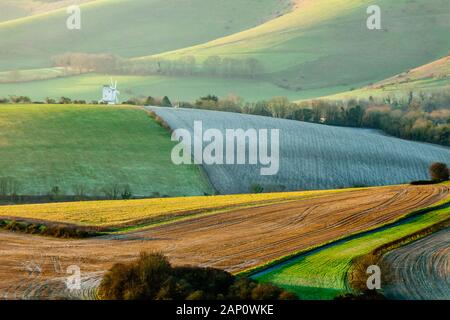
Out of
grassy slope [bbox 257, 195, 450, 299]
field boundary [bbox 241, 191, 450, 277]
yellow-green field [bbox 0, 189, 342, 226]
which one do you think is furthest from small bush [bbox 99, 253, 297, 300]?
yellow-green field [bbox 0, 189, 342, 226]

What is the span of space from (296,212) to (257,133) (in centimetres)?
4153

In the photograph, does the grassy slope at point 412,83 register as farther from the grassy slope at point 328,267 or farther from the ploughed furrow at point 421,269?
the ploughed furrow at point 421,269

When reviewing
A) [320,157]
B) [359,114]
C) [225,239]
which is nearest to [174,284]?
[225,239]

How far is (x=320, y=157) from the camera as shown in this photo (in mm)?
91625

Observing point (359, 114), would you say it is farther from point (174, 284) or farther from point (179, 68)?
point (174, 284)

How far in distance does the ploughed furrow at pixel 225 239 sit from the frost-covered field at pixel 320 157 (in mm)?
20295

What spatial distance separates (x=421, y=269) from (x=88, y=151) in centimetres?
5024

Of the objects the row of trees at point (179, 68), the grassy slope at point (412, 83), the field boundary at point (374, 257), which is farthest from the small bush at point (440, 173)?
the row of trees at point (179, 68)

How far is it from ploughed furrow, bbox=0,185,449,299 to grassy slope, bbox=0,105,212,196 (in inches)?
817
